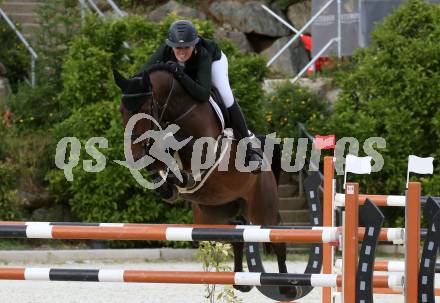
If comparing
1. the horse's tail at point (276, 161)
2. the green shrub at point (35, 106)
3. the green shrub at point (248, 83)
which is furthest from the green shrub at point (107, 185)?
the horse's tail at point (276, 161)

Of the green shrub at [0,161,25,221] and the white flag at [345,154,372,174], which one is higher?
the white flag at [345,154,372,174]

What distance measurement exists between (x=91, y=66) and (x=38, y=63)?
211 cm

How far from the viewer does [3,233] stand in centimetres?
575

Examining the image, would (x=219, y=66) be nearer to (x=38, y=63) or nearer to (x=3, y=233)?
(x=3, y=233)

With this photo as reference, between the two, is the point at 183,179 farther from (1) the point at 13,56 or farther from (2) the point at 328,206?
(1) the point at 13,56

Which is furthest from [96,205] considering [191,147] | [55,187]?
[191,147]

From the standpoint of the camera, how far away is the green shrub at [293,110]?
602 inches

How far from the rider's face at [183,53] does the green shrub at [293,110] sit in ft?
24.5

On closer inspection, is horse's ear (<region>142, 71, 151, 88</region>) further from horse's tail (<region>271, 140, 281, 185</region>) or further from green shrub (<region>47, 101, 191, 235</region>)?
green shrub (<region>47, 101, 191, 235</region>)

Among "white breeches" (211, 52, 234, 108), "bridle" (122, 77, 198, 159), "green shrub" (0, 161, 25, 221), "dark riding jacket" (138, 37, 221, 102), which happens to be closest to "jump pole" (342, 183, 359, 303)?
"bridle" (122, 77, 198, 159)

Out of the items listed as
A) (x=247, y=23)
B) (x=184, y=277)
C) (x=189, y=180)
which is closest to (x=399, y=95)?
(x=247, y=23)

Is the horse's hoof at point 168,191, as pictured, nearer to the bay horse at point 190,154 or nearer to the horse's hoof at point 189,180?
the horse's hoof at point 189,180

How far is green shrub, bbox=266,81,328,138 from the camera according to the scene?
602 inches

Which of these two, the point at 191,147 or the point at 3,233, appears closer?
the point at 3,233
